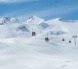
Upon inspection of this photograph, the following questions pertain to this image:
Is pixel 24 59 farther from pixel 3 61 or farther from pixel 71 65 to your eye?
pixel 71 65

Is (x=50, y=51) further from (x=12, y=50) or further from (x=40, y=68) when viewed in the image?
(x=40, y=68)

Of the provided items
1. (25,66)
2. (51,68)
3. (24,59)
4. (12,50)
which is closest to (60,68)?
(51,68)

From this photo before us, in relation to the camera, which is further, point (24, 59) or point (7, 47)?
point (7, 47)

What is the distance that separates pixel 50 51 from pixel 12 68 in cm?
1702

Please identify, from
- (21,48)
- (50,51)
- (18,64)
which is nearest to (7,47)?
(21,48)

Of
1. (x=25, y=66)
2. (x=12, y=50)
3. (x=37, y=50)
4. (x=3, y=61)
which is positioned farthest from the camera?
(x=37, y=50)

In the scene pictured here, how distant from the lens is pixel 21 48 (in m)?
43.8

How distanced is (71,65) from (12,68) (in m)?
6.02

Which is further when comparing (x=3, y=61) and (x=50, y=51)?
(x=50, y=51)

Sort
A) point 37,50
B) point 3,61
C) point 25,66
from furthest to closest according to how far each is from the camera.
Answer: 1. point 37,50
2. point 3,61
3. point 25,66

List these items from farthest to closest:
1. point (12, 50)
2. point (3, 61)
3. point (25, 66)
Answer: point (12, 50) → point (3, 61) → point (25, 66)

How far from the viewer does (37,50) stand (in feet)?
149

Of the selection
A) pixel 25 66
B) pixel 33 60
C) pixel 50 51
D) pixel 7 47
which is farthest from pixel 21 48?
pixel 25 66

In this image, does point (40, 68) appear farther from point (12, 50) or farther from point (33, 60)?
point (12, 50)
